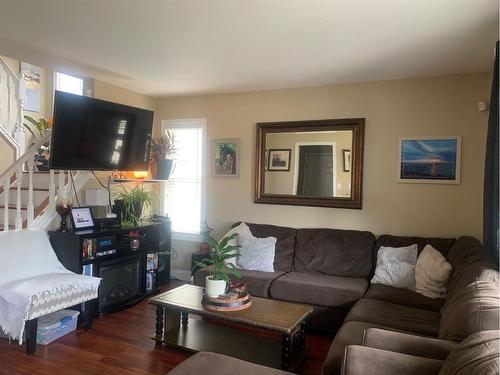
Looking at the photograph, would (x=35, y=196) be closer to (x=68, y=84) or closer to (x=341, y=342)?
(x=68, y=84)

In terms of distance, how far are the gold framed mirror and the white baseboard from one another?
144 cm

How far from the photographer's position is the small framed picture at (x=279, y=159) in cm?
439

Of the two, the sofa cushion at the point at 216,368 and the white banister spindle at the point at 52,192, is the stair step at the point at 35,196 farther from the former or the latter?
the sofa cushion at the point at 216,368

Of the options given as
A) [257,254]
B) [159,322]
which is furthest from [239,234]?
[159,322]

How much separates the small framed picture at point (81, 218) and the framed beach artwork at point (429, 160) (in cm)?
320

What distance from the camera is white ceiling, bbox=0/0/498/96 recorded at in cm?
236

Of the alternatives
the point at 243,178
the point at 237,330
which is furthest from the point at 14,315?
the point at 243,178

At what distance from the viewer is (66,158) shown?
3.41 metres

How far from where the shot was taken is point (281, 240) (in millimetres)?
4191

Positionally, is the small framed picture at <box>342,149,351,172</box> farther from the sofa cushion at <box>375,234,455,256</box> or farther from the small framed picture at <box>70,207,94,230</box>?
the small framed picture at <box>70,207,94,230</box>

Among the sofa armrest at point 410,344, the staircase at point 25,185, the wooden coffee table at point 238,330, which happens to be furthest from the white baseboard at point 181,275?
the sofa armrest at point 410,344

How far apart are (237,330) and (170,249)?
1.86 metres

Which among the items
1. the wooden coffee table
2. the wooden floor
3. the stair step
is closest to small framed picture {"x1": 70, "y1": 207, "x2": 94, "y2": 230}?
the stair step

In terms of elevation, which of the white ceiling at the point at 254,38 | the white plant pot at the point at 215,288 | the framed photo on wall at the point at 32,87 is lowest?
the white plant pot at the point at 215,288
